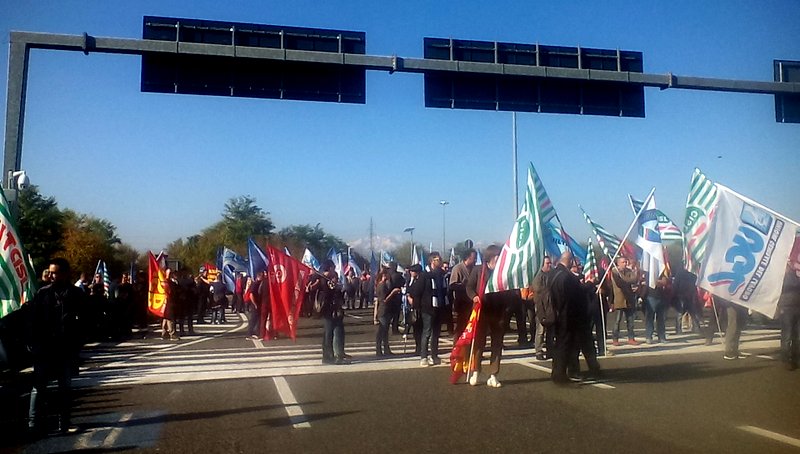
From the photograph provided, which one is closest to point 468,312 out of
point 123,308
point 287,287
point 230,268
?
point 287,287

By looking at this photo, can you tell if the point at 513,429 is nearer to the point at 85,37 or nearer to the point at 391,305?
the point at 391,305

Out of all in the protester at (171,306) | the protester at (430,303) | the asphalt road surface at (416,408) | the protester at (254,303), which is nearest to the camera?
the asphalt road surface at (416,408)

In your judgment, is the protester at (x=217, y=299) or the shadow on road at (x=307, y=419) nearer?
the shadow on road at (x=307, y=419)

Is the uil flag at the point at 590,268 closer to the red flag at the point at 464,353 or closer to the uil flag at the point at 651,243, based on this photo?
the uil flag at the point at 651,243

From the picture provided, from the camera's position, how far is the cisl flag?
1041 centimetres

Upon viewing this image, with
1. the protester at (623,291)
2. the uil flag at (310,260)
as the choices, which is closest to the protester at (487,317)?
the protester at (623,291)

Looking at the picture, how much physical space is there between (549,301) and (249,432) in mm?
4874

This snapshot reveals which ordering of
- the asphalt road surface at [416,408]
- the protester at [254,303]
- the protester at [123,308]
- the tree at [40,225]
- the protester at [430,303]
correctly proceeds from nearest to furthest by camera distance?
1. the asphalt road surface at [416,408]
2. the protester at [430,303]
3. the protester at [254,303]
4. the protester at [123,308]
5. the tree at [40,225]

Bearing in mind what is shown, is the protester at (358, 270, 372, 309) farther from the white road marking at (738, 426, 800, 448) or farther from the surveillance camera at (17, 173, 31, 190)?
the white road marking at (738, 426, 800, 448)

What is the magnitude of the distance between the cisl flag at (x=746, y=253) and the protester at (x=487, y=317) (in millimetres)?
3184

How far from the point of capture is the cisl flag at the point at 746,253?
10414 millimetres

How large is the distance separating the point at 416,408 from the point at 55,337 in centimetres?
416

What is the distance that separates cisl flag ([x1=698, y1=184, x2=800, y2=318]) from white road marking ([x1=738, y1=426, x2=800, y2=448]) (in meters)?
3.52

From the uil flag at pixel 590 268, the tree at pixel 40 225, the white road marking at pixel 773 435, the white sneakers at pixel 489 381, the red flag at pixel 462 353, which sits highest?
the tree at pixel 40 225
